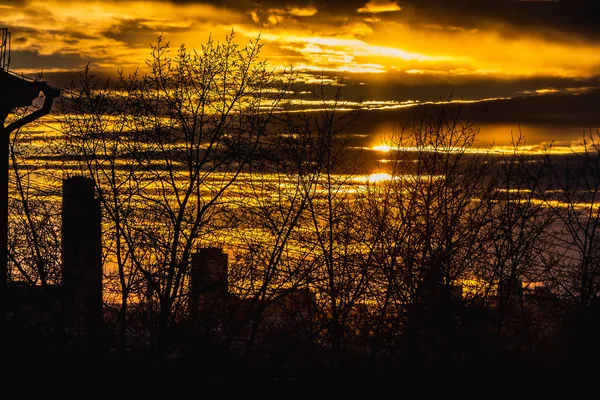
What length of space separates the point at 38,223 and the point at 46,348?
6041 mm

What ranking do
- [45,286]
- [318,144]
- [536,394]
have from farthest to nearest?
[318,144] → [45,286] → [536,394]

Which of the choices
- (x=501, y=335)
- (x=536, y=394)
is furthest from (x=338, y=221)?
(x=536, y=394)

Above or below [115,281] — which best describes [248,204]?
above

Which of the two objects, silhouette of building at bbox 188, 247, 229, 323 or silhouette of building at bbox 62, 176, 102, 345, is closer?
silhouette of building at bbox 188, 247, 229, 323

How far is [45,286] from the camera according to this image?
18.8 metres

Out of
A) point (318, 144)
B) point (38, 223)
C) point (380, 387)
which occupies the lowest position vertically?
point (380, 387)

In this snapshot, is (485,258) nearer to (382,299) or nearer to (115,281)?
(382,299)

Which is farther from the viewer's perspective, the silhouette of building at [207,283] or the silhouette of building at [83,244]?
the silhouette of building at [83,244]

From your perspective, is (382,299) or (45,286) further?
(382,299)

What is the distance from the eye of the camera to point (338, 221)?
23.3 metres

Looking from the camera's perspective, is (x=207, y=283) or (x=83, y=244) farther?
(x=83, y=244)

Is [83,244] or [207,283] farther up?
[83,244]

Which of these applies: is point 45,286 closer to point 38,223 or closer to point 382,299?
point 38,223

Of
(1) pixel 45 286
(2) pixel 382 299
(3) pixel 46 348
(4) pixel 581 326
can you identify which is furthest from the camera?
(2) pixel 382 299
